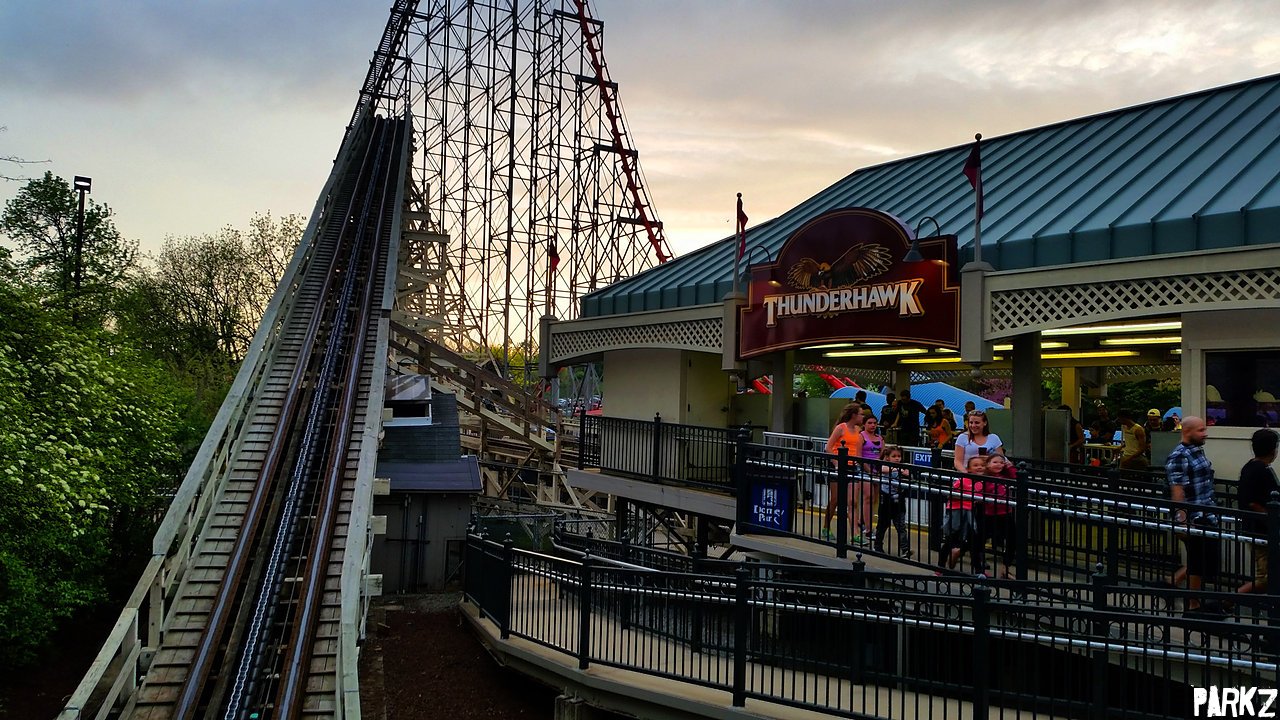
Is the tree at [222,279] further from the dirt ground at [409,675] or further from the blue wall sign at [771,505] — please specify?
the blue wall sign at [771,505]

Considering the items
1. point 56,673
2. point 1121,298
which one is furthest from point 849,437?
point 56,673

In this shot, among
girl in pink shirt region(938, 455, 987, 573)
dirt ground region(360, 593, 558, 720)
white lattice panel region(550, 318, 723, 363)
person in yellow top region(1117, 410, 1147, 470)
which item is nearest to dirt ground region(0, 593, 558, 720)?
dirt ground region(360, 593, 558, 720)

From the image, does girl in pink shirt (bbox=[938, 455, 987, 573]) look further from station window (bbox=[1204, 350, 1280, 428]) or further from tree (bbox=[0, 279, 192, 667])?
tree (bbox=[0, 279, 192, 667])

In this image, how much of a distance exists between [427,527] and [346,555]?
7675 millimetres

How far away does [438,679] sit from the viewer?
12133mm

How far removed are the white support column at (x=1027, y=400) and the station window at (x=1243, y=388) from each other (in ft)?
7.67

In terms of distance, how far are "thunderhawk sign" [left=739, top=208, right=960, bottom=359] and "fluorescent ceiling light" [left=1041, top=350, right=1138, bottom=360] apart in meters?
6.53

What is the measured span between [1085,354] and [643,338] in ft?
29.4

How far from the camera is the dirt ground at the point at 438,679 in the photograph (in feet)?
36.6

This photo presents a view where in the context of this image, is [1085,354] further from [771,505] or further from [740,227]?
[771,505]

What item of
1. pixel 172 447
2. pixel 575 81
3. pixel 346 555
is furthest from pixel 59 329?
pixel 575 81

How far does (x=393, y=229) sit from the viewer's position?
2361cm

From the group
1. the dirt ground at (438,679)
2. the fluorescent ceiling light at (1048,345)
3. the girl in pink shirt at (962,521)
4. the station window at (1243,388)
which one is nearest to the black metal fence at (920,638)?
the girl in pink shirt at (962,521)

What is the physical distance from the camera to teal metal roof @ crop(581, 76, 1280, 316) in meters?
10.6
